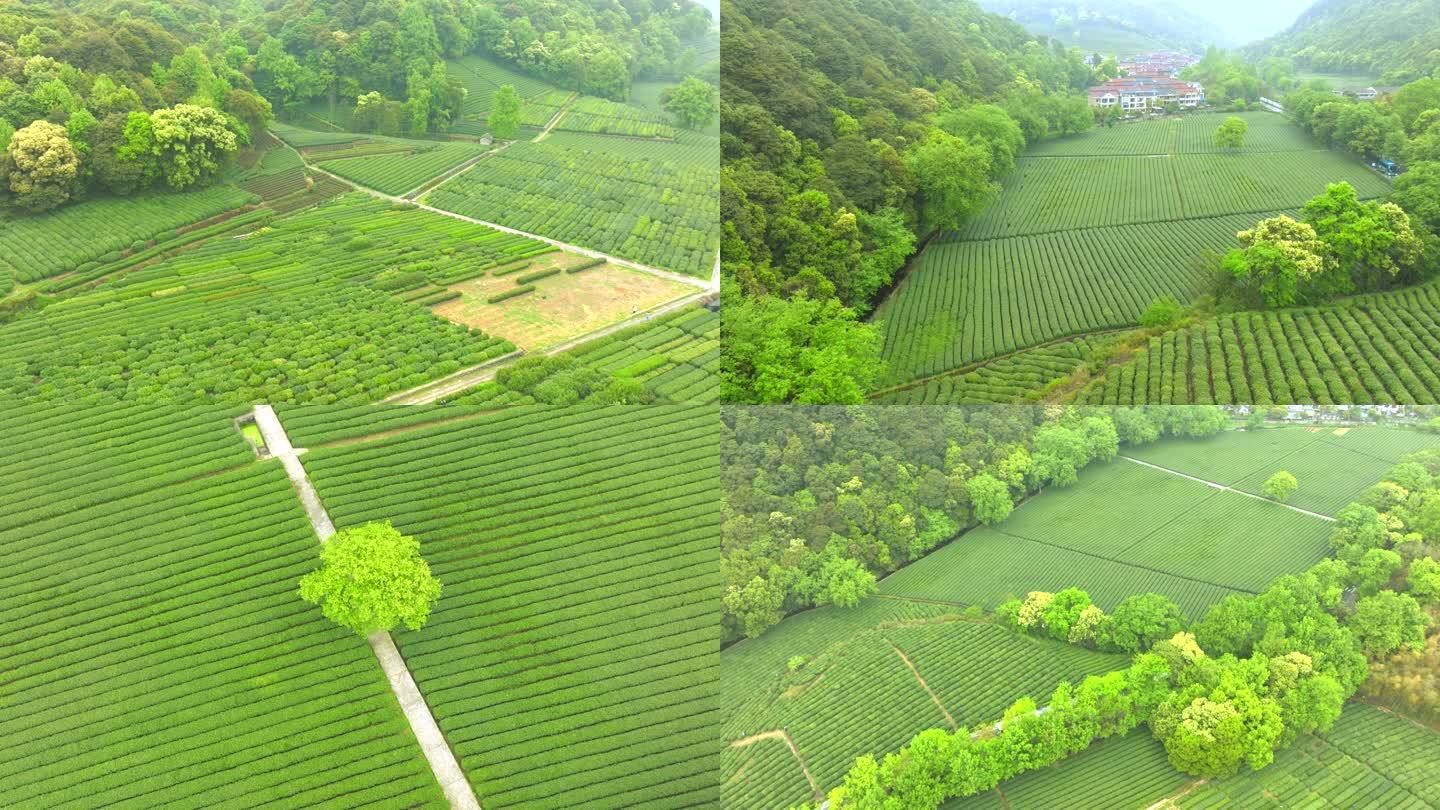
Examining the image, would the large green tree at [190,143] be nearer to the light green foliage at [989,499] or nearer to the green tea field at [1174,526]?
the green tea field at [1174,526]

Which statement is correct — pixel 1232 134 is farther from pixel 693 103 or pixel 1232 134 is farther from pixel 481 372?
pixel 481 372

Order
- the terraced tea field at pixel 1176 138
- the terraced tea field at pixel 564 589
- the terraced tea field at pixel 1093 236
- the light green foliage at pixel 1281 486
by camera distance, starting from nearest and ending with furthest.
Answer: the terraced tea field at pixel 564 589
the light green foliage at pixel 1281 486
the terraced tea field at pixel 1093 236
the terraced tea field at pixel 1176 138

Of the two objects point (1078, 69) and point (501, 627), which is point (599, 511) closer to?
point (501, 627)

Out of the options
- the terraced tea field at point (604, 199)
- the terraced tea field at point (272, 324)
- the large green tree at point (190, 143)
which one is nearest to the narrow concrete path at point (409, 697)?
the terraced tea field at point (272, 324)

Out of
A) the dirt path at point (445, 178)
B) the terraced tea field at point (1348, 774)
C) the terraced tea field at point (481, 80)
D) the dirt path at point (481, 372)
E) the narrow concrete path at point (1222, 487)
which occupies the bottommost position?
the terraced tea field at point (1348, 774)

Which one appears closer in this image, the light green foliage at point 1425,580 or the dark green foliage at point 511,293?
the light green foliage at point 1425,580

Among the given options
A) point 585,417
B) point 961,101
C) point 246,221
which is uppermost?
point 961,101

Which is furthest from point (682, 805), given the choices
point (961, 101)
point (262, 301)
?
point (961, 101)
